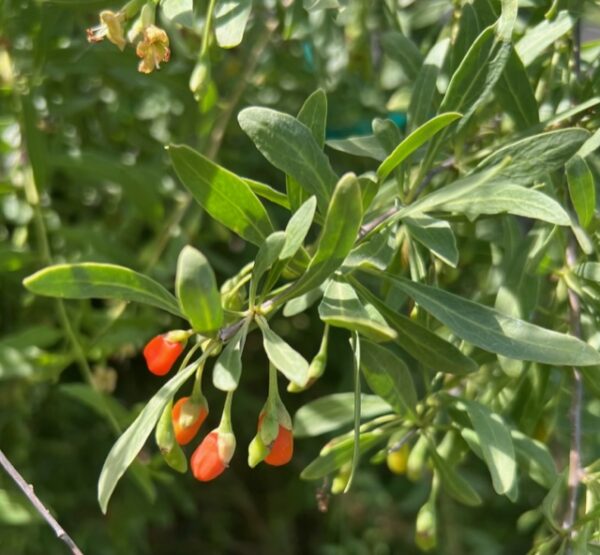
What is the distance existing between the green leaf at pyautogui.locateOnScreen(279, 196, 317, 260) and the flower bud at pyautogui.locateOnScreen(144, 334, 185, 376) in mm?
93

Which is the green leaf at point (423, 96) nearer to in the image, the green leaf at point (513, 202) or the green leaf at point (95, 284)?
the green leaf at point (513, 202)

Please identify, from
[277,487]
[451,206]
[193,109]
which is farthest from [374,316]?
[277,487]

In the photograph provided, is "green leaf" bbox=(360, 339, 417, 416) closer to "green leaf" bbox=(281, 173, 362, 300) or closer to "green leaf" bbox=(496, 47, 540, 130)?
"green leaf" bbox=(281, 173, 362, 300)

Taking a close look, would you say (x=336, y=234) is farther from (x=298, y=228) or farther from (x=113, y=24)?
(x=113, y=24)

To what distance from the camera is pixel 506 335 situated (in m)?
0.73

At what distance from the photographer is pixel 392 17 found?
1163 mm

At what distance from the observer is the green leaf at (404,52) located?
3.41 feet

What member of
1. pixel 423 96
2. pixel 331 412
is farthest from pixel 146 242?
pixel 423 96

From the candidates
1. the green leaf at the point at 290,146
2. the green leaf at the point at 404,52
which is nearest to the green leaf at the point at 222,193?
the green leaf at the point at 290,146

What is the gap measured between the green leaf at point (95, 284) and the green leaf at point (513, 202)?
0.20 metres

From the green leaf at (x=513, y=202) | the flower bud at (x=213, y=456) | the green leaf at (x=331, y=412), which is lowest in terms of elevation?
the green leaf at (x=331, y=412)

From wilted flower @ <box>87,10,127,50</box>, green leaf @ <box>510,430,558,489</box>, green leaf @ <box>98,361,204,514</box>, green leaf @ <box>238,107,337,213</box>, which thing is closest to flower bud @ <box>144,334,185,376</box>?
green leaf @ <box>98,361,204,514</box>

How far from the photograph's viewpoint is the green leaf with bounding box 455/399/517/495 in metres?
0.77

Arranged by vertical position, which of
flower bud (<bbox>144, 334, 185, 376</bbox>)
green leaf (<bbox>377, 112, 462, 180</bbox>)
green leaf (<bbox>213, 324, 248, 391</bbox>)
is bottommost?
flower bud (<bbox>144, 334, 185, 376</bbox>)
